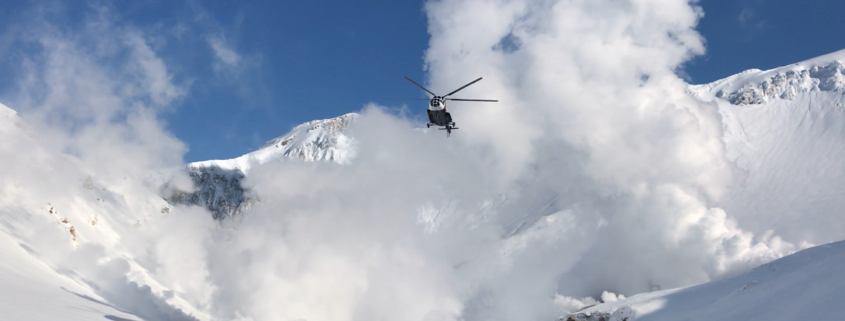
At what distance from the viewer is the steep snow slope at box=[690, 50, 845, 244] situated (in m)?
120

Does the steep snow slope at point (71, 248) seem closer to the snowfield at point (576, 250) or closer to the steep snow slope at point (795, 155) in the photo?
the snowfield at point (576, 250)

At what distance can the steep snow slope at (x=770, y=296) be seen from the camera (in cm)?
3668

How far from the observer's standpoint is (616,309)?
65875 mm

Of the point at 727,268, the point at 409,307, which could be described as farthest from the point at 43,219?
the point at 727,268

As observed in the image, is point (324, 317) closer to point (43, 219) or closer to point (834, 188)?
point (43, 219)

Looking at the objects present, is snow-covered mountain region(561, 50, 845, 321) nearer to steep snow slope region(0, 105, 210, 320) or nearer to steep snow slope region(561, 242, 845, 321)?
steep snow slope region(561, 242, 845, 321)

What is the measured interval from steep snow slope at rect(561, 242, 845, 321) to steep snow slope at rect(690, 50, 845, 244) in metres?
75.7

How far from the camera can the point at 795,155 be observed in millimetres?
153625

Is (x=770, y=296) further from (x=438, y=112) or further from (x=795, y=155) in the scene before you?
(x=795, y=155)

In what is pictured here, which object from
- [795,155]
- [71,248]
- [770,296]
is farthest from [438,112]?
[795,155]

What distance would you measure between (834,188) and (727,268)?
41602 millimetres

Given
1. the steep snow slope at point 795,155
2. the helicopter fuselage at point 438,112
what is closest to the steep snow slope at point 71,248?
the helicopter fuselage at point 438,112

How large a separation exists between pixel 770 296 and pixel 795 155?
5659 inches

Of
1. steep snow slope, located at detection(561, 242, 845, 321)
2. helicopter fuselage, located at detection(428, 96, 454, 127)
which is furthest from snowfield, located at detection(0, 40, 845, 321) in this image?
helicopter fuselage, located at detection(428, 96, 454, 127)
